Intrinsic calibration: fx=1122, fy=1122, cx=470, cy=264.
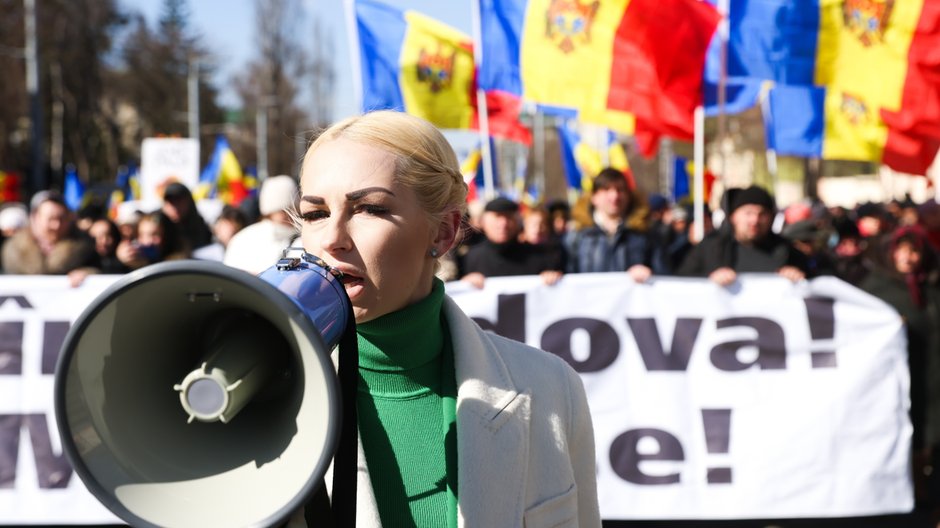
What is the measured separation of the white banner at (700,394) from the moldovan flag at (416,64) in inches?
203

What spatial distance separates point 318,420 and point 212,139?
6375cm

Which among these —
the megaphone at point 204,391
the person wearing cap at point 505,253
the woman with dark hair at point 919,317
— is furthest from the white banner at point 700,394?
the megaphone at point 204,391

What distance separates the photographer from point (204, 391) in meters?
1.33

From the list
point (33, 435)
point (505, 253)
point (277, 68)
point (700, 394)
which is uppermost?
point (277, 68)

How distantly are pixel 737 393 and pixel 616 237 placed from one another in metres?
1.76

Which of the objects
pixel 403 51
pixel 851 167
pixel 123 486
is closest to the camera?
pixel 123 486

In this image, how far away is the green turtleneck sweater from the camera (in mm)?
1762

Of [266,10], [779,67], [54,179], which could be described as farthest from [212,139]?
[779,67]

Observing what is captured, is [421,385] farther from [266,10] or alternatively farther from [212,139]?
[212,139]

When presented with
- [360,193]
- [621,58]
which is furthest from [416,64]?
[360,193]

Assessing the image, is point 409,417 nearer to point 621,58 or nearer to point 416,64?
point 621,58

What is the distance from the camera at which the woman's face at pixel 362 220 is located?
64.2 inches

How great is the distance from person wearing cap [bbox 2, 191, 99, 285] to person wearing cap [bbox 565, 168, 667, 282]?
2.91 metres

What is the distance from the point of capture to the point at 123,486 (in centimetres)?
131
